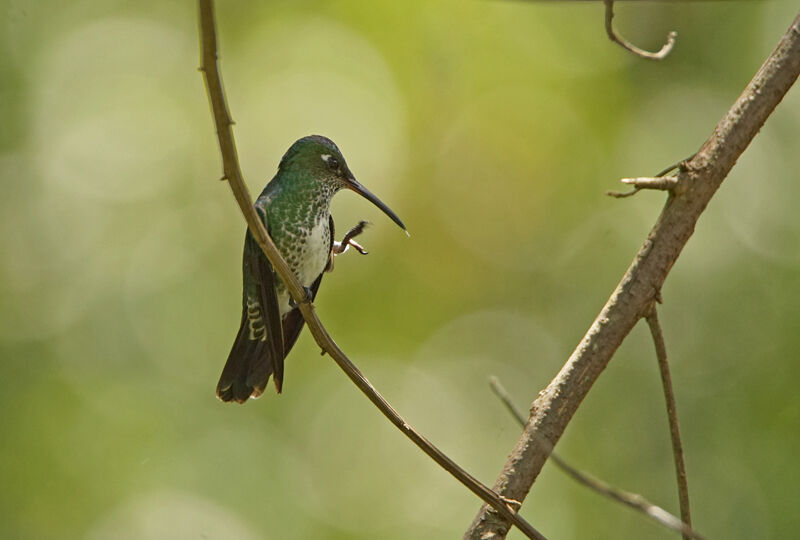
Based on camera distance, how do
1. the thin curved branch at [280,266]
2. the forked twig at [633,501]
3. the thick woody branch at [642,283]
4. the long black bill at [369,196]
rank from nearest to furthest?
the thin curved branch at [280,266] → the forked twig at [633,501] → the thick woody branch at [642,283] → the long black bill at [369,196]

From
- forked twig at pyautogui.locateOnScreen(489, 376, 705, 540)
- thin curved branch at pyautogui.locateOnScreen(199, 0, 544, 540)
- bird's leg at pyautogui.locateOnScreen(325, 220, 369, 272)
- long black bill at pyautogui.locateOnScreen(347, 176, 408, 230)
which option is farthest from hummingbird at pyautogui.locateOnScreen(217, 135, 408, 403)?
thin curved branch at pyautogui.locateOnScreen(199, 0, 544, 540)

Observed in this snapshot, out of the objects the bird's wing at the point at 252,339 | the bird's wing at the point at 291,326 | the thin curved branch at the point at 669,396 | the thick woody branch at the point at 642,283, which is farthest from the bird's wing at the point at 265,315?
the thin curved branch at the point at 669,396

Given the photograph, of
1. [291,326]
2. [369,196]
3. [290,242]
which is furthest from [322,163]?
[291,326]

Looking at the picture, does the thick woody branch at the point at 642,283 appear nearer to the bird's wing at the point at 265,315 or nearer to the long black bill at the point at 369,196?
the bird's wing at the point at 265,315

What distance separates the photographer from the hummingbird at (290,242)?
3.57m

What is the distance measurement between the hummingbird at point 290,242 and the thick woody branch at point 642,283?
3.51 feet

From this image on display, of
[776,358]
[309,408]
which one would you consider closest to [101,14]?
[309,408]

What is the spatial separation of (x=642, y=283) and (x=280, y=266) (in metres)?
1.10

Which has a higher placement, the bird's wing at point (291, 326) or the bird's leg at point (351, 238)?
the bird's leg at point (351, 238)

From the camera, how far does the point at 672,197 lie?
9.35 feet

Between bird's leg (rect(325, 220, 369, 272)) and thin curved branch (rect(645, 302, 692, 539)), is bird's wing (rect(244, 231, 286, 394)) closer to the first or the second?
bird's leg (rect(325, 220, 369, 272))

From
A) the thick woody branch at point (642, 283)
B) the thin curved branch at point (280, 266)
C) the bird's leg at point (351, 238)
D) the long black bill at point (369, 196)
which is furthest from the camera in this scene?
the long black bill at point (369, 196)

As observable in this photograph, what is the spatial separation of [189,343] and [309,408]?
1.47 m

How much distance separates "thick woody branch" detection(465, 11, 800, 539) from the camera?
2686 mm
